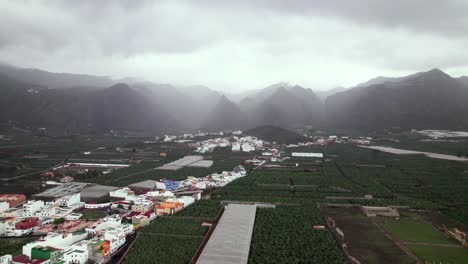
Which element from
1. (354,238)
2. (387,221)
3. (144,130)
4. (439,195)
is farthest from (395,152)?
(144,130)

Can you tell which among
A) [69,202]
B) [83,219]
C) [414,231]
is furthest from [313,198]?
[69,202]

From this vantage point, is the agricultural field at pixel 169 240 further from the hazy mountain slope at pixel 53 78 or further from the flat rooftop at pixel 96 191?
the hazy mountain slope at pixel 53 78

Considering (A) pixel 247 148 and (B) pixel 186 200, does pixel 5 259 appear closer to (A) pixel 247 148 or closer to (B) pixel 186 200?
(B) pixel 186 200

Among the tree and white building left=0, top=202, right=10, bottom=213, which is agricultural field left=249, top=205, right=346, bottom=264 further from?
white building left=0, top=202, right=10, bottom=213

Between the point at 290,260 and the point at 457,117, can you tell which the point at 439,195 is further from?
the point at 457,117

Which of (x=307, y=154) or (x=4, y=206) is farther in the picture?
(x=307, y=154)

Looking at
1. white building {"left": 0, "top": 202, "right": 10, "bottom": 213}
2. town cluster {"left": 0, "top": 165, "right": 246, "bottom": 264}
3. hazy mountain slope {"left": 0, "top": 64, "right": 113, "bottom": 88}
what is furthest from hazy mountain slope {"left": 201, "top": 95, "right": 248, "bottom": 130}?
white building {"left": 0, "top": 202, "right": 10, "bottom": 213}

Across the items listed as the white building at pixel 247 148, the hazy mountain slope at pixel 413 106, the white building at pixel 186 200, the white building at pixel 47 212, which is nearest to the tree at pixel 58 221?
the white building at pixel 47 212

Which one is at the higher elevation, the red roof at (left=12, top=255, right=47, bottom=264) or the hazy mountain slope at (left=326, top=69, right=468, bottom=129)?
the hazy mountain slope at (left=326, top=69, right=468, bottom=129)
